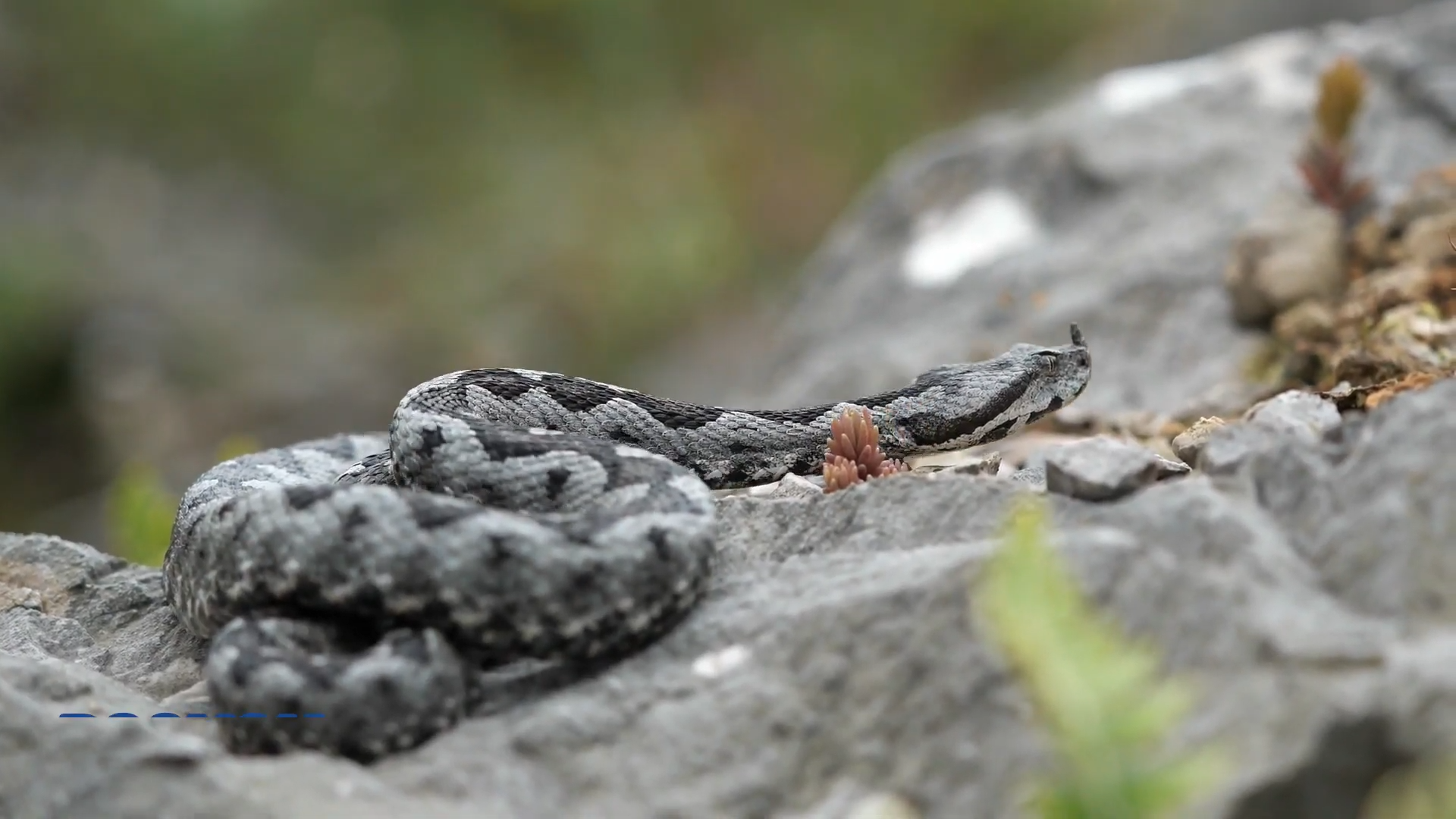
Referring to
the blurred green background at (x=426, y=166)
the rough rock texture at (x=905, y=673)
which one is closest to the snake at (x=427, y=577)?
the rough rock texture at (x=905, y=673)

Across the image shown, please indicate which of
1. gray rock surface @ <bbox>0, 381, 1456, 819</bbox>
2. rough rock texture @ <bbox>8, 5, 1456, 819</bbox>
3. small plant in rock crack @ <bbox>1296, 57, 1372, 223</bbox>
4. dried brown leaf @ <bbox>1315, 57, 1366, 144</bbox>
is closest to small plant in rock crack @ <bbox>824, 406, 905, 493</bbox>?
rough rock texture @ <bbox>8, 5, 1456, 819</bbox>

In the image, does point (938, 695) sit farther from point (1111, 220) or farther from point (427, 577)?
point (1111, 220)

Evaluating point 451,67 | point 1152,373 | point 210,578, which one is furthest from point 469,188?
point 210,578

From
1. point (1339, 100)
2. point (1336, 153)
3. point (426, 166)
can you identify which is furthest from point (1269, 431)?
point (426, 166)

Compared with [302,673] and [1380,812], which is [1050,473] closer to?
[1380,812]

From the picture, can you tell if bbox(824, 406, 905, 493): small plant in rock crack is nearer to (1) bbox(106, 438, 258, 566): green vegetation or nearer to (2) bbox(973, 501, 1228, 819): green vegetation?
(2) bbox(973, 501, 1228, 819): green vegetation

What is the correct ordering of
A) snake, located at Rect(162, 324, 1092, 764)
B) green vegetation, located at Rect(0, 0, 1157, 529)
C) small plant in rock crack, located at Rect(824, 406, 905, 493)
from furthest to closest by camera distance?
green vegetation, located at Rect(0, 0, 1157, 529) < small plant in rock crack, located at Rect(824, 406, 905, 493) < snake, located at Rect(162, 324, 1092, 764)
